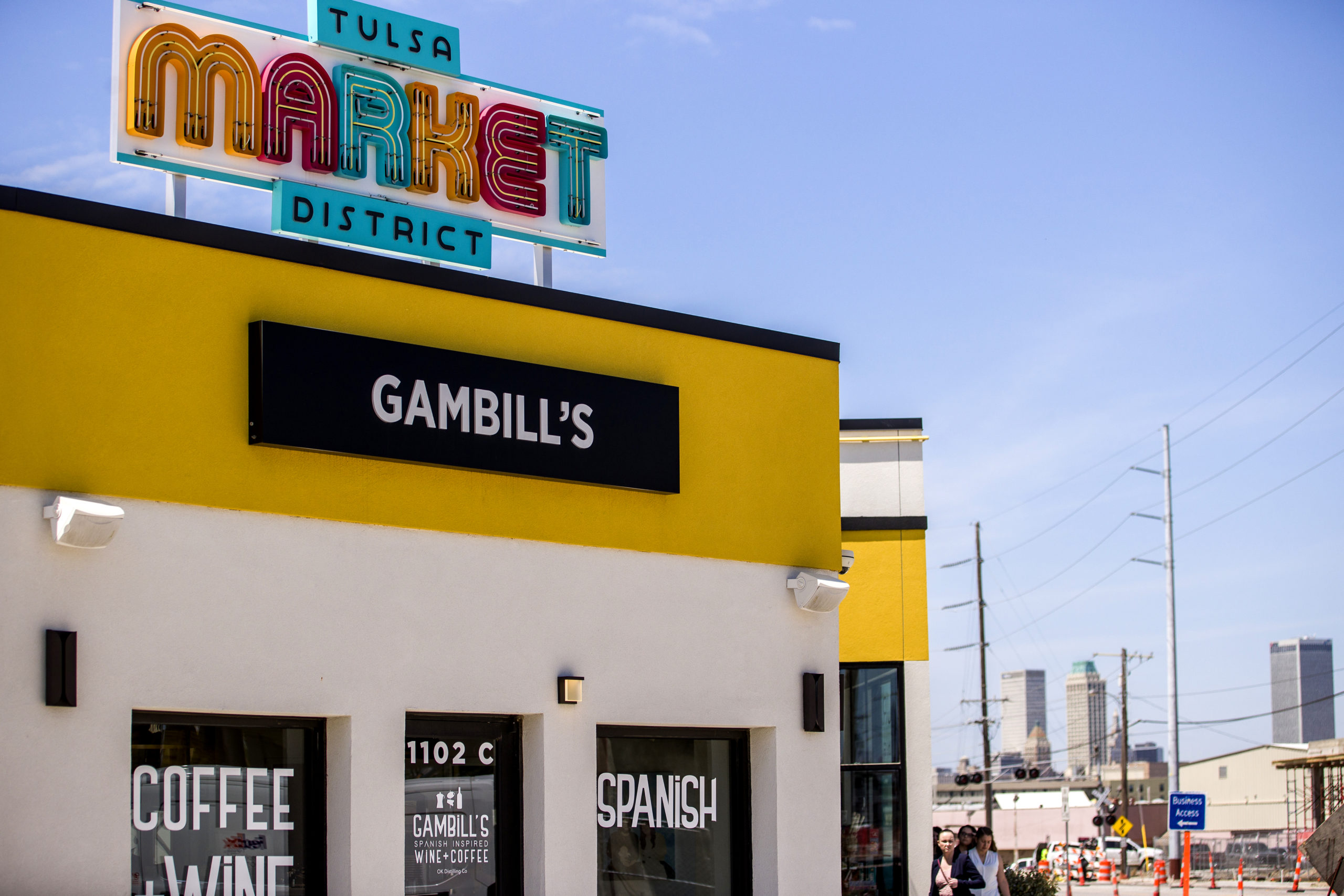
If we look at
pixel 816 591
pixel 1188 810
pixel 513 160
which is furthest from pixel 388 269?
pixel 1188 810

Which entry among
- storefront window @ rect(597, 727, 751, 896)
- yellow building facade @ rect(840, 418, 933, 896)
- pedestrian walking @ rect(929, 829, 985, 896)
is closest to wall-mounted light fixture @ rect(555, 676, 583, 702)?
storefront window @ rect(597, 727, 751, 896)

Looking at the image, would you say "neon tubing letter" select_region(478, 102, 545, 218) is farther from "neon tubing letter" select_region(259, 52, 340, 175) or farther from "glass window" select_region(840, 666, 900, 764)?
"glass window" select_region(840, 666, 900, 764)

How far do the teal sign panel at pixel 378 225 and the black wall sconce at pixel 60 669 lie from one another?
149 inches

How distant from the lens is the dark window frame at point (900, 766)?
16.5m

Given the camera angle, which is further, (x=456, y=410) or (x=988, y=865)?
(x=988, y=865)

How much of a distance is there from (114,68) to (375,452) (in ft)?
11.1

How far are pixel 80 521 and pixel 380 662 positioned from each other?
212cm

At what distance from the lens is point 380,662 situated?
930 centimetres

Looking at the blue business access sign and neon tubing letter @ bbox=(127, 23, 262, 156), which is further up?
neon tubing letter @ bbox=(127, 23, 262, 156)

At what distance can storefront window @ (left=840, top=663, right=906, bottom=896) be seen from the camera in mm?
16453

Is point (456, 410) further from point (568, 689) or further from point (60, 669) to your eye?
point (60, 669)

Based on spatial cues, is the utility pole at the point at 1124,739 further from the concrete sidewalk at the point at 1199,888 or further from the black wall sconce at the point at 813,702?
the black wall sconce at the point at 813,702

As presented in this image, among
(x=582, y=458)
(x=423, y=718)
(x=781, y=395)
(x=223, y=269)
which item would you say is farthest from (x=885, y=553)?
(x=223, y=269)

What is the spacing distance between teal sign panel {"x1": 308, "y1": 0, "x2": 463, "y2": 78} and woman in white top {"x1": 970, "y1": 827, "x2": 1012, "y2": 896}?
7895 mm
